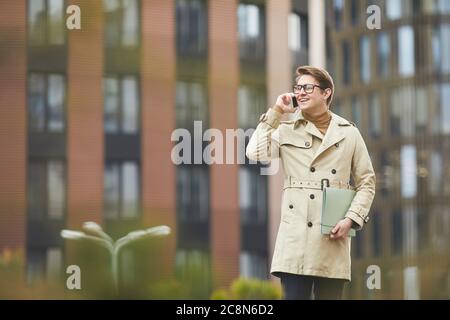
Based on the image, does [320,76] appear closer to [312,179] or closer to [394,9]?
[312,179]

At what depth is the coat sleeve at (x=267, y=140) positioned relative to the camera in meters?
6.19

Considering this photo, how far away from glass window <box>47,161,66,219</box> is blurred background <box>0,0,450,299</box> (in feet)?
0.04

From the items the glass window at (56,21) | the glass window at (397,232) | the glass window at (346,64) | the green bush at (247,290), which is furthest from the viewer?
the glass window at (397,232)

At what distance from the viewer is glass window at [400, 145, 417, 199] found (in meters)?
13.0

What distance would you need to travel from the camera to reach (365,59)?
43.6 ft

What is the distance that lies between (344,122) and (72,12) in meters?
5.19

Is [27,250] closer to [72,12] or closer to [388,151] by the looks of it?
[72,12]

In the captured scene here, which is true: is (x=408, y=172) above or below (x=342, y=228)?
above

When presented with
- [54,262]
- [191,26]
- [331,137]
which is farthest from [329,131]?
[54,262]

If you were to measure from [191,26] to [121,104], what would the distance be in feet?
3.45

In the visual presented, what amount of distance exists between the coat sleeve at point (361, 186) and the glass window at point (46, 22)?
217 inches

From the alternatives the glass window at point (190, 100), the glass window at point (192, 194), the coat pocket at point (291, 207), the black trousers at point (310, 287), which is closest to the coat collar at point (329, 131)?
the coat pocket at point (291, 207)

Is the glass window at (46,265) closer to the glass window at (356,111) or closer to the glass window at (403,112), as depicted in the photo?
the glass window at (356,111)

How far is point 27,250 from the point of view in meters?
12.0
